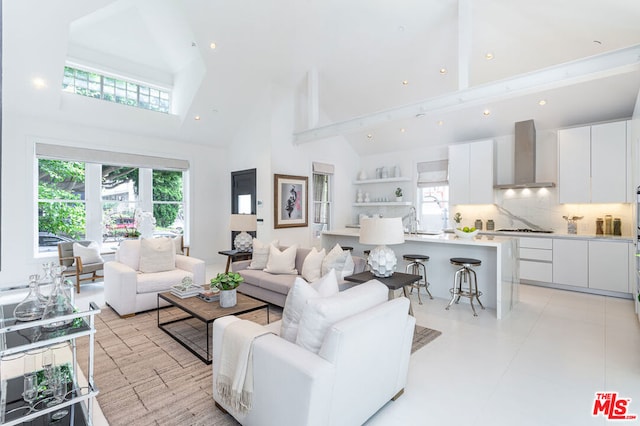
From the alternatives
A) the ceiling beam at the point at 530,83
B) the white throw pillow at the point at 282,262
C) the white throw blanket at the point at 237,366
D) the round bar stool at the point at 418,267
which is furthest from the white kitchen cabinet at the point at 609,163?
the white throw blanket at the point at 237,366

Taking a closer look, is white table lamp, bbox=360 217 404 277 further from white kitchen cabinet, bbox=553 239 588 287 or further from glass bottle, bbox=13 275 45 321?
white kitchen cabinet, bbox=553 239 588 287

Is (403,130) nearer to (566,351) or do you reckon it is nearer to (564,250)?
(564,250)

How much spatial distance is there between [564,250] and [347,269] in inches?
150

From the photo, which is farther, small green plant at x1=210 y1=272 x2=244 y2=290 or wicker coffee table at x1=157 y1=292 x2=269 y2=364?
small green plant at x1=210 y1=272 x2=244 y2=290

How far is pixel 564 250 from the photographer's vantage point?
5234mm

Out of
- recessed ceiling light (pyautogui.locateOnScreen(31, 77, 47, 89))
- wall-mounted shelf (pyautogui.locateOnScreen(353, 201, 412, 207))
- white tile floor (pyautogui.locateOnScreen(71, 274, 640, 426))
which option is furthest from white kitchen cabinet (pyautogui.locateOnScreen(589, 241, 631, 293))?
recessed ceiling light (pyautogui.locateOnScreen(31, 77, 47, 89))

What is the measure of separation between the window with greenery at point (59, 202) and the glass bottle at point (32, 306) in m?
4.82

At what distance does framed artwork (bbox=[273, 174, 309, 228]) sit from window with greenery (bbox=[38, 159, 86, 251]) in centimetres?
357

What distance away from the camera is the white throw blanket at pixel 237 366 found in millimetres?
1905

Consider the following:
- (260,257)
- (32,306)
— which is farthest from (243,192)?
(32,306)

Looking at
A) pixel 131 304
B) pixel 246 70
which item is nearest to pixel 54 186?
Answer: pixel 131 304

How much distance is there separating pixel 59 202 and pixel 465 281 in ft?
22.6

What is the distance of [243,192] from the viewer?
→ 24.2ft

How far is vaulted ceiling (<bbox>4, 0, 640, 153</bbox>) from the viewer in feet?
13.3
